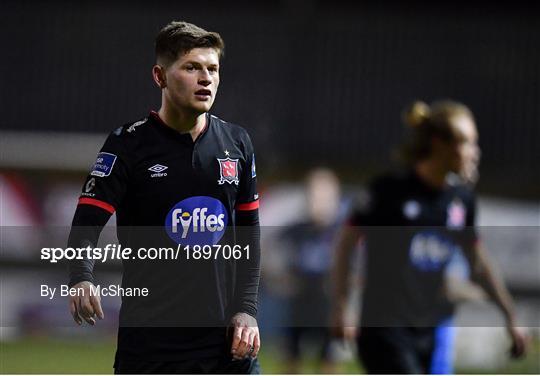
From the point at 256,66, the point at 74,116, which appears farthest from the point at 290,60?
the point at 74,116

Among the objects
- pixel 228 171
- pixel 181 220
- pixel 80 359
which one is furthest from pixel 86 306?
pixel 80 359

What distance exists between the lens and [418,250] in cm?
625

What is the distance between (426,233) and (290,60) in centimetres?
836

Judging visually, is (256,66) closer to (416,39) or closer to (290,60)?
(290,60)

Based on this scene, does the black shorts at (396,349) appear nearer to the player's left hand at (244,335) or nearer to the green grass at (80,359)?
the player's left hand at (244,335)

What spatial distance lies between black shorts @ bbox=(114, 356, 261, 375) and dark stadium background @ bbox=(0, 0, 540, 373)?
359 inches

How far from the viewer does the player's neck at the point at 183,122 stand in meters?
4.04

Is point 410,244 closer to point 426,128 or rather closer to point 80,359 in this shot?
point 426,128

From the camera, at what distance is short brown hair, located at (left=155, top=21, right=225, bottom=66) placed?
3824 millimetres

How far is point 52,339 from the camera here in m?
13.0

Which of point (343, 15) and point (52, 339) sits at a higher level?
point (343, 15)

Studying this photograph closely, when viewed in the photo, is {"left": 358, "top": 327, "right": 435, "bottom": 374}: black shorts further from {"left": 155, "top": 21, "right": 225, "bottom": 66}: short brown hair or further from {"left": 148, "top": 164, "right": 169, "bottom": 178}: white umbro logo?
{"left": 155, "top": 21, "right": 225, "bottom": 66}: short brown hair

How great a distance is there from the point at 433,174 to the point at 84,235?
117 inches

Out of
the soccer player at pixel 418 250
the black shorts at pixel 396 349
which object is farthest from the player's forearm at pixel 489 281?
the black shorts at pixel 396 349
